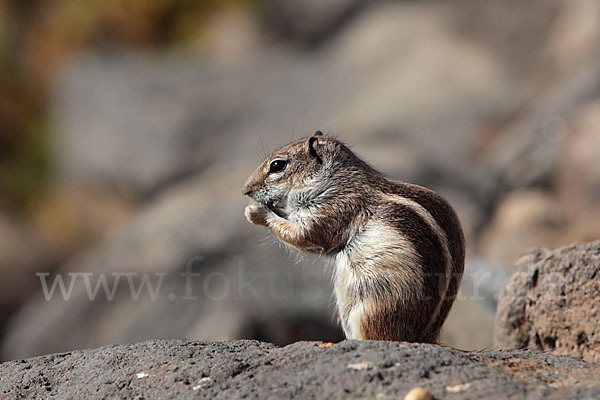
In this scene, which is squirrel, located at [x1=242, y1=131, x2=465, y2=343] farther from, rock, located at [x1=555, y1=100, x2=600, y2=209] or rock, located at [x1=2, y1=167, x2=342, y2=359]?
rock, located at [x1=555, y1=100, x2=600, y2=209]

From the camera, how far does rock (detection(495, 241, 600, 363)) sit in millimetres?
4531

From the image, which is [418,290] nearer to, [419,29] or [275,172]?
[275,172]

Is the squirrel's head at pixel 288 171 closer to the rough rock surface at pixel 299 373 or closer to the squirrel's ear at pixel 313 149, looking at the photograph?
the squirrel's ear at pixel 313 149

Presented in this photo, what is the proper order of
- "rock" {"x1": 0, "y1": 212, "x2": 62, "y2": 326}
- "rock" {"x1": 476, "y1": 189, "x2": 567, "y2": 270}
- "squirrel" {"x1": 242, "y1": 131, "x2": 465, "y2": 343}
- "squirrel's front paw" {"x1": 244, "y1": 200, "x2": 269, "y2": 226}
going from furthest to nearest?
1. "rock" {"x1": 0, "y1": 212, "x2": 62, "y2": 326}
2. "rock" {"x1": 476, "y1": 189, "x2": 567, "y2": 270}
3. "squirrel's front paw" {"x1": 244, "y1": 200, "x2": 269, "y2": 226}
4. "squirrel" {"x1": 242, "y1": 131, "x2": 465, "y2": 343}

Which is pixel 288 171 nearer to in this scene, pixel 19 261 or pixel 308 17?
pixel 19 261

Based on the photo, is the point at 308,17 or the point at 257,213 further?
the point at 308,17

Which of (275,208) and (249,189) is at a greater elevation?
(249,189)

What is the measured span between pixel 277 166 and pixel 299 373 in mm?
1694

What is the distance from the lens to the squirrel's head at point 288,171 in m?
4.76

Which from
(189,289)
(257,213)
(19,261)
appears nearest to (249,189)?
(257,213)

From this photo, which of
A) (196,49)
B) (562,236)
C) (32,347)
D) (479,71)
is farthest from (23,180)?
(562,236)

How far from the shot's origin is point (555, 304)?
15.4ft

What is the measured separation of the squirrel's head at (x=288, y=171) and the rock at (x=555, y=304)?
1508 mm

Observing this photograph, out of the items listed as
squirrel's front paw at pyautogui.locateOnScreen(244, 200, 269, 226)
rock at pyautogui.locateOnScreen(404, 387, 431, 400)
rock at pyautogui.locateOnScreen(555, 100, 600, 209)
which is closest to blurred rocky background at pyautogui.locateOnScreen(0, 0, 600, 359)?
rock at pyautogui.locateOnScreen(555, 100, 600, 209)
